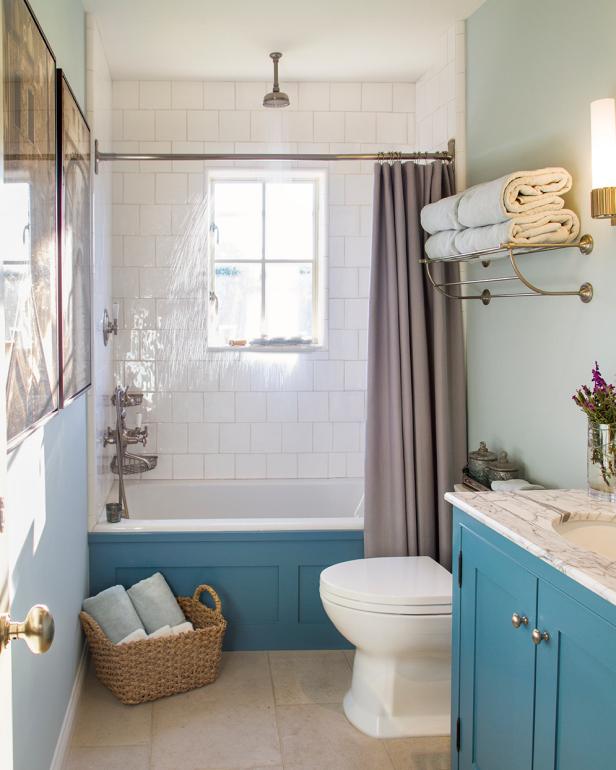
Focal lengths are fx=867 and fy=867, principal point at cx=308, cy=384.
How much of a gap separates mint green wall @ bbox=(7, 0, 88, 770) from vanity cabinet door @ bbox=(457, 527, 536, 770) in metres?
1.09

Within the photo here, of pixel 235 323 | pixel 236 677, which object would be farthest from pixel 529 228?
pixel 235 323

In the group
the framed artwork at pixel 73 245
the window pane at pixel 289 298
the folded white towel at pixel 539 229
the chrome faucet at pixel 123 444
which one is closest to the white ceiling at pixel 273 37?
the framed artwork at pixel 73 245

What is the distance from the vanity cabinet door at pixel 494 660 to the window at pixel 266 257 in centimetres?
246

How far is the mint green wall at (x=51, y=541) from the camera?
2043 mm

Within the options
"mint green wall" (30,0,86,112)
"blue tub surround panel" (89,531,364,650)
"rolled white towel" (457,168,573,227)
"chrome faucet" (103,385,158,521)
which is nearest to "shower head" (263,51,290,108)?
"mint green wall" (30,0,86,112)

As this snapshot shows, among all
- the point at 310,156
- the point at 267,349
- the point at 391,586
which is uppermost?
the point at 310,156

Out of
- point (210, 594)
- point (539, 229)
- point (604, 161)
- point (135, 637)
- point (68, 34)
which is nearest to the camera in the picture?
point (604, 161)

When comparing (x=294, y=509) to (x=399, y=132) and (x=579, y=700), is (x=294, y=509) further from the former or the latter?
(x=579, y=700)

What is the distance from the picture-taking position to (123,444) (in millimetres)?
3961

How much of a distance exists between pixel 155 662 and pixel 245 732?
0.42 metres

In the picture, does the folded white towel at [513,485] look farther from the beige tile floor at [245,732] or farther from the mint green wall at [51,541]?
the mint green wall at [51,541]

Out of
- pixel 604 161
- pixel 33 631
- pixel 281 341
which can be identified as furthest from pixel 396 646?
pixel 281 341

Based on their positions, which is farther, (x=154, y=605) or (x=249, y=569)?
(x=249, y=569)

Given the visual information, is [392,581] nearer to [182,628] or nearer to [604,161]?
[182,628]
